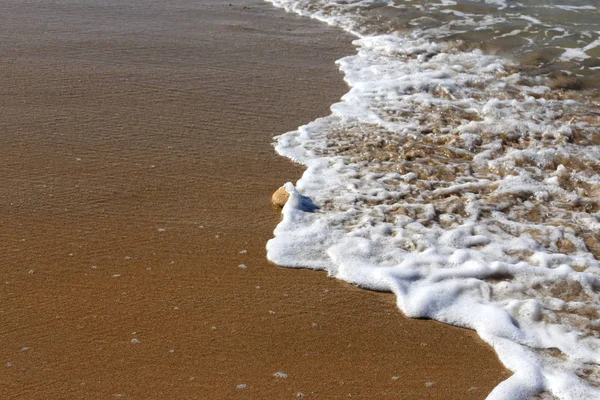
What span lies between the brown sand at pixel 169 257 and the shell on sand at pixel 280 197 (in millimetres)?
77

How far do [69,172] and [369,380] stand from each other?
8.30ft

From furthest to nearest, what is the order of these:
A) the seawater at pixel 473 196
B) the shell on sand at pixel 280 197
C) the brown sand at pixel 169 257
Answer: the shell on sand at pixel 280 197 < the seawater at pixel 473 196 < the brown sand at pixel 169 257

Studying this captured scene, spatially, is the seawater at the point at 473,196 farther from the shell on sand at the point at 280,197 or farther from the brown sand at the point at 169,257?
the brown sand at the point at 169,257

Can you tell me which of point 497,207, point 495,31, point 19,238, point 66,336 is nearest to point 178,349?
point 66,336

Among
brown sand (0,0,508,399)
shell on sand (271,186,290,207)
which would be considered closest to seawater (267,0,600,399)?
shell on sand (271,186,290,207)

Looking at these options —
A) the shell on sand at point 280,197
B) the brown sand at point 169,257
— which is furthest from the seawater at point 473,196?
the brown sand at point 169,257

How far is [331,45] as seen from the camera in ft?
26.1

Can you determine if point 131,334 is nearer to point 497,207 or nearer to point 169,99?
point 497,207

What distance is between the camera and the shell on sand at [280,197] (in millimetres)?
4379

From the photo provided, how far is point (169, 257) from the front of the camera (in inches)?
149

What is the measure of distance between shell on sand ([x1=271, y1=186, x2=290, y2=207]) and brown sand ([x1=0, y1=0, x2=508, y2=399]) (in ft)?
0.25

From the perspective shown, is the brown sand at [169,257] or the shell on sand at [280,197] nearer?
the brown sand at [169,257]

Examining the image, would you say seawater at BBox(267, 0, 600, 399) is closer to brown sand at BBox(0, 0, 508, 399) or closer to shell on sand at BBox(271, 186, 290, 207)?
shell on sand at BBox(271, 186, 290, 207)

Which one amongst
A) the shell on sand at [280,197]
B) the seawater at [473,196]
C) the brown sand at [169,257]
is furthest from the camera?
the shell on sand at [280,197]
